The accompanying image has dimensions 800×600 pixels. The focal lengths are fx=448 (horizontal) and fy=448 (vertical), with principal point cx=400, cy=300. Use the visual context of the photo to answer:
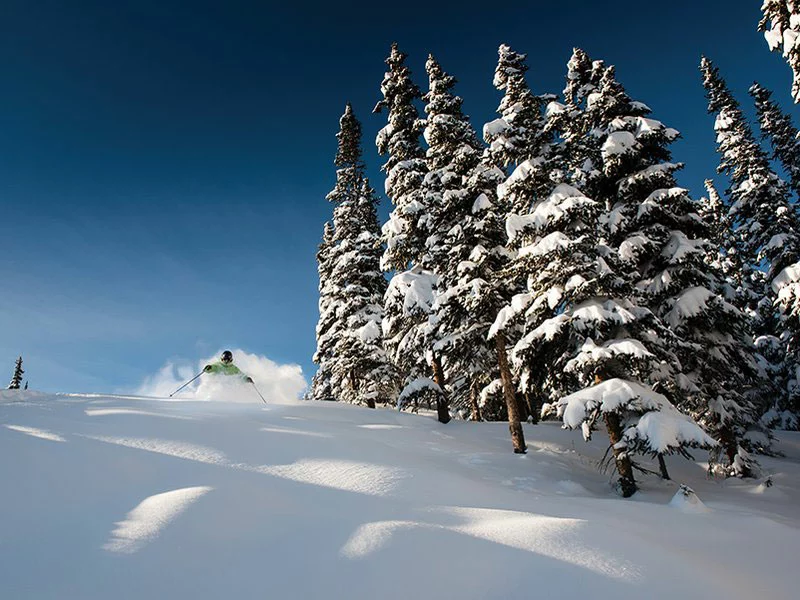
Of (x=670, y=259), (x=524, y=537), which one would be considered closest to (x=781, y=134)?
(x=670, y=259)

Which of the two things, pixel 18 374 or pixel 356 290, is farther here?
pixel 18 374

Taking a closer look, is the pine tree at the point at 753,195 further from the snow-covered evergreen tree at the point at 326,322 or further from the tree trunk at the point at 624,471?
the snow-covered evergreen tree at the point at 326,322

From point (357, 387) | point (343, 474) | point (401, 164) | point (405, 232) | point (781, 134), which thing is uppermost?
point (781, 134)

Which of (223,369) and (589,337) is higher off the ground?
(589,337)

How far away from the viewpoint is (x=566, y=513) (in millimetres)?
8086

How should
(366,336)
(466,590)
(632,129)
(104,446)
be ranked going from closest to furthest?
(466,590) < (104,446) < (632,129) < (366,336)

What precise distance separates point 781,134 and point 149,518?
34249 millimetres

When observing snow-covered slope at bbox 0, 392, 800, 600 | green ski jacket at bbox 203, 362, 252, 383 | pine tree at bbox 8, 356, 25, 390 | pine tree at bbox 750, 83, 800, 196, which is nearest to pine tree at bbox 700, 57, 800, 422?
pine tree at bbox 750, 83, 800, 196

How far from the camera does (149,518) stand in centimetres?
671

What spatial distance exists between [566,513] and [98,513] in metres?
7.85

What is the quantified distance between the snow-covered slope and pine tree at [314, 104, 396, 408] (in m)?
13.1

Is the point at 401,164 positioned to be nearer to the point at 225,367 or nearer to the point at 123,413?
the point at 225,367

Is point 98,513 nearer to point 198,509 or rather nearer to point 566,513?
point 198,509

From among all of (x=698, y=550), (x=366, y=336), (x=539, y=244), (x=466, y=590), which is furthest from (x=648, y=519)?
(x=366, y=336)
